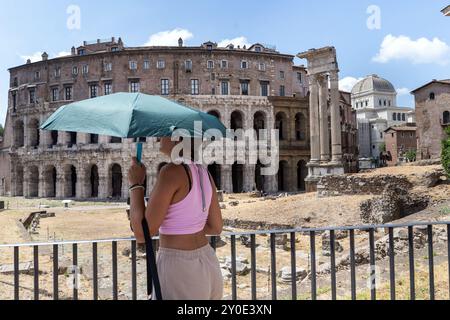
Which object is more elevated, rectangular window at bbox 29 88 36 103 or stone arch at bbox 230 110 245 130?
rectangular window at bbox 29 88 36 103

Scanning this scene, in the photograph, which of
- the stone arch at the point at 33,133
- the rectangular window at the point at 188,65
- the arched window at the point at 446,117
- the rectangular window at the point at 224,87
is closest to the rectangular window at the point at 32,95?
the stone arch at the point at 33,133

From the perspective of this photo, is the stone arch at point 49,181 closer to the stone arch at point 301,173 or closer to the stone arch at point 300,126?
the stone arch at point 301,173

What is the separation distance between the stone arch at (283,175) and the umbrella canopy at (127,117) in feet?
149

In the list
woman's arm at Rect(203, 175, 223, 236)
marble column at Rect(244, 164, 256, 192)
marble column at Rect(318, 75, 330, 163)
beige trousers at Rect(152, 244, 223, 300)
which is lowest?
marble column at Rect(244, 164, 256, 192)

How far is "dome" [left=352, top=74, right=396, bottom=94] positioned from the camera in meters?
108

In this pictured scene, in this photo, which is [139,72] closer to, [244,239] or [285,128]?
[285,128]

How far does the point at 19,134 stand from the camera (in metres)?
53.0

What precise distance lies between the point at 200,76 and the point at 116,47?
37.5ft

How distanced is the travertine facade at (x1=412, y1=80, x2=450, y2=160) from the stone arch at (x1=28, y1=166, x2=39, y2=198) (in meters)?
47.4

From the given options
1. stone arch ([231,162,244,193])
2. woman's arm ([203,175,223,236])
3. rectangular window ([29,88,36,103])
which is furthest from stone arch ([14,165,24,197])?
woman's arm ([203,175,223,236])

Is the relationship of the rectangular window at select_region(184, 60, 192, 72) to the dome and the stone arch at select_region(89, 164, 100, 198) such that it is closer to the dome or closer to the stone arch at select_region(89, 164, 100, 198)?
the stone arch at select_region(89, 164, 100, 198)

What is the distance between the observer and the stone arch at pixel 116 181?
48.2 metres

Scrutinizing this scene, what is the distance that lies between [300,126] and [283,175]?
247 inches
